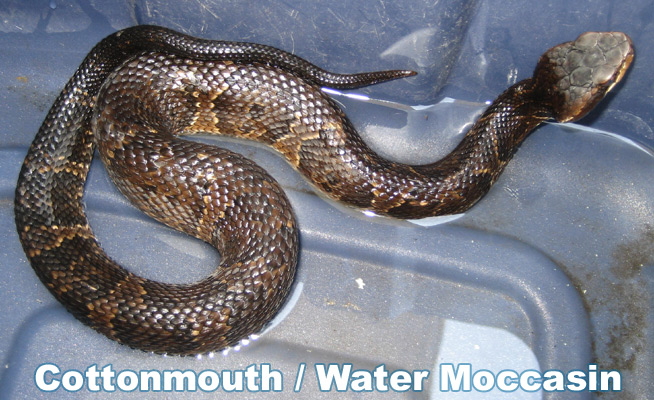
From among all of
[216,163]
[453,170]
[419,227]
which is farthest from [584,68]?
[216,163]

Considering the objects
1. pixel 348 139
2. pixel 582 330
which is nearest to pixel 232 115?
pixel 348 139

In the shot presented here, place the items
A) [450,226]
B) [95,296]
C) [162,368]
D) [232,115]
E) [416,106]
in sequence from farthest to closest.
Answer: [416,106], [450,226], [232,115], [162,368], [95,296]

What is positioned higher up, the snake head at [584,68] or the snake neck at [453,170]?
the snake head at [584,68]

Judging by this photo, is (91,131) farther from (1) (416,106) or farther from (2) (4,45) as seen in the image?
(1) (416,106)

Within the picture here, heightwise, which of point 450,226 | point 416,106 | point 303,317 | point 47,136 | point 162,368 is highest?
point 416,106

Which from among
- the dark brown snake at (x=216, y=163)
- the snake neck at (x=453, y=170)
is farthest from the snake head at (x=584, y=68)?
the snake neck at (x=453, y=170)

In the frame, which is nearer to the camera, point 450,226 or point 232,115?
point 232,115

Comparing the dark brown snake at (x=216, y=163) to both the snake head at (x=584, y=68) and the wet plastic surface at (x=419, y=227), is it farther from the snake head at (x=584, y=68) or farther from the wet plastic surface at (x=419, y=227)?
the wet plastic surface at (x=419, y=227)
